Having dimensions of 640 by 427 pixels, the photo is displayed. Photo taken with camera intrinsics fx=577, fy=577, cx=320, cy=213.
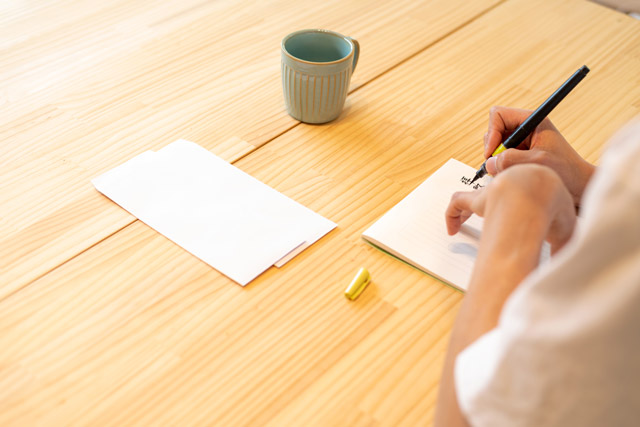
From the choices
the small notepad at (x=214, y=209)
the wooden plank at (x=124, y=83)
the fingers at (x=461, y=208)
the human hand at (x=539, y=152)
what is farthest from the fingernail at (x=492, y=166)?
the wooden plank at (x=124, y=83)

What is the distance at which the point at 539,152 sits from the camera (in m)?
0.88

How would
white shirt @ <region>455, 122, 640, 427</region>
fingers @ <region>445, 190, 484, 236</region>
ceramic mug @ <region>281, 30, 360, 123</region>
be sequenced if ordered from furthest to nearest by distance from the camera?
ceramic mug @ <region>281, 30, 360, 123</region> → fingers @ <region>445, 190, 484, 236</region> → white shirt @ <region>455, 122, 640, 427</region>

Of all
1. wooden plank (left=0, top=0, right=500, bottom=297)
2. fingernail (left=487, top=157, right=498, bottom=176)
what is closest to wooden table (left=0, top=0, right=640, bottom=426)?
wooden plank (left=0, top=0, right=500, bottom=297)

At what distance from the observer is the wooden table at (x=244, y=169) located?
2.14 feet

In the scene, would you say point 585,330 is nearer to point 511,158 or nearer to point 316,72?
point 511,158

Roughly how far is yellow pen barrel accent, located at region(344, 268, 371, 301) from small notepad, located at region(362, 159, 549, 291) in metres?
0.07

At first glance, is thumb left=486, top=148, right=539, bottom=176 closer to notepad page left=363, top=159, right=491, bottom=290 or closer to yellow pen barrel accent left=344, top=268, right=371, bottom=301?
notepad page left=363, top=159, right=491, bottom=290

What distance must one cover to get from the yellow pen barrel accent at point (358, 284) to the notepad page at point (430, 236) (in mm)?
66

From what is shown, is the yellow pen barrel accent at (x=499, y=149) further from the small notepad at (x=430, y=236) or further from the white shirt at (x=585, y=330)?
the white shirt at (x=585, y=330)

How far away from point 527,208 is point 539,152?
0.31 metres

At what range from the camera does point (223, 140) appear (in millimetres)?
1002

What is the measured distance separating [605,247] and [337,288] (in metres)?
0.41

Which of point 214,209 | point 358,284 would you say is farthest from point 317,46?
point 358,284

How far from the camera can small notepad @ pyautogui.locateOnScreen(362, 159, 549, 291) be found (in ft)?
2.61
